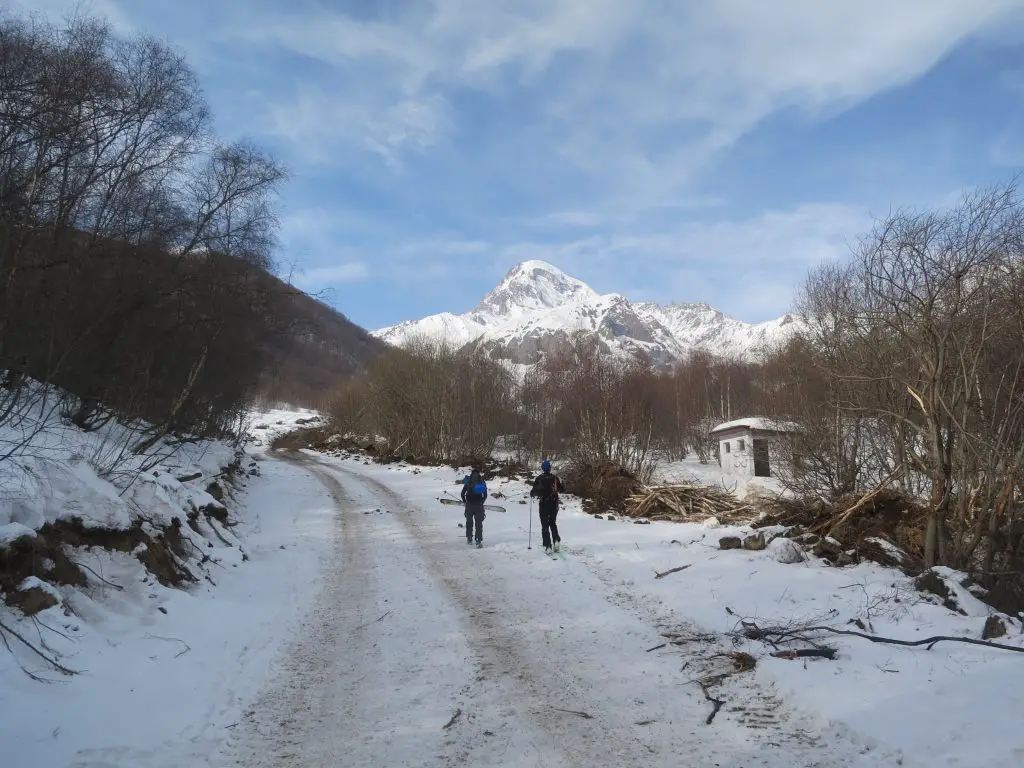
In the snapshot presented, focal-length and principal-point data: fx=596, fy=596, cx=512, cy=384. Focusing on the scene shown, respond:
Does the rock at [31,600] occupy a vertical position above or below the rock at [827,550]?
above

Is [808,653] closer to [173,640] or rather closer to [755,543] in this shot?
[755,543]

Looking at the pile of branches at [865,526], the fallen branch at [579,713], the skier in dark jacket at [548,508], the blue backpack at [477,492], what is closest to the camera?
the fallen branch at [579,713]

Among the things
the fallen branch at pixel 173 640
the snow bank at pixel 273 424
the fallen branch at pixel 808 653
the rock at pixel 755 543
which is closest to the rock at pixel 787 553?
the rock at pixel 755 543

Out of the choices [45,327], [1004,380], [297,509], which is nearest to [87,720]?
[45,327]

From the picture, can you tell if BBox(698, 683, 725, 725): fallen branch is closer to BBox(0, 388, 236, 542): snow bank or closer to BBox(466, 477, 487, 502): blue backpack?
BBox(0, 388, 236, 542): snow bank

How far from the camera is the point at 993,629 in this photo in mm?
5562

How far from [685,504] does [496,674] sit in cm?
1110

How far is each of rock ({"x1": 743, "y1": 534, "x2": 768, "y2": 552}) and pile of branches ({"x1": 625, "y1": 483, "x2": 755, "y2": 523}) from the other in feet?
14.0

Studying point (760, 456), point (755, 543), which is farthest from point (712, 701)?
point (760, 456)

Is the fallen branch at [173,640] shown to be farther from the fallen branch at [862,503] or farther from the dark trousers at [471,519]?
the fallen branch at [862,503]

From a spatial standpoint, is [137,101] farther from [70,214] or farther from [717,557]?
[717,557]

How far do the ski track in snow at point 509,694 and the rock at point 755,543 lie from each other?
2.70 metres

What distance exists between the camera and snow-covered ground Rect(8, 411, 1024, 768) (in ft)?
13.0

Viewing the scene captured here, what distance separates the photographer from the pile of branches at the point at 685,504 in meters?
14.3
